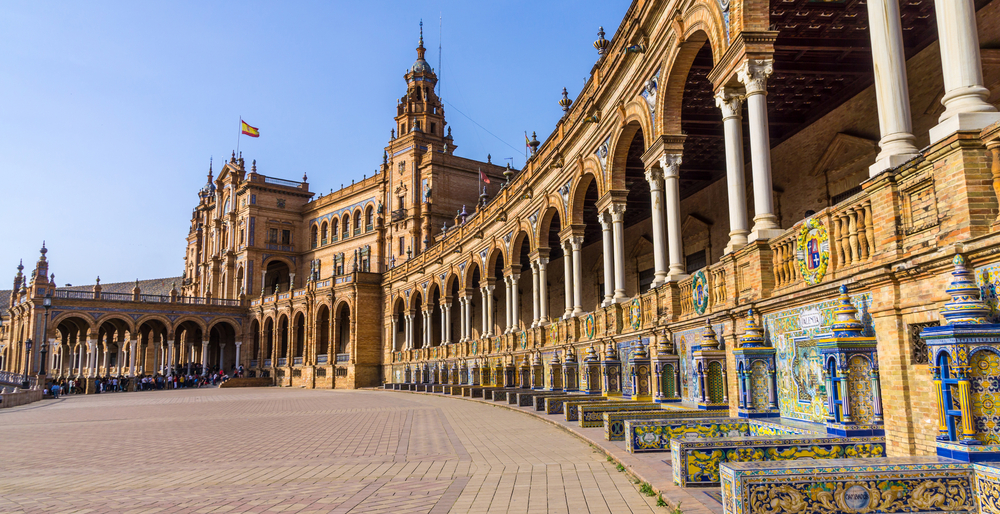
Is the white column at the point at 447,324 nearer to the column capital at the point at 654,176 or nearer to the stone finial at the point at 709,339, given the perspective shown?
the column capital at the point at 654,176

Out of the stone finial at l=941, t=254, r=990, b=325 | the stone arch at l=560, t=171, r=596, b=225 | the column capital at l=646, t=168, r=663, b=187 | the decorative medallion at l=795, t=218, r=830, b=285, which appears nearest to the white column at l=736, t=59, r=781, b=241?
the decorative medallion at l=795, t=218, r=830, b=285

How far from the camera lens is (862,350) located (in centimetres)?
625

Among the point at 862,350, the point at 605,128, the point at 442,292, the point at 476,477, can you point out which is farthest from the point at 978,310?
the point at 442,292

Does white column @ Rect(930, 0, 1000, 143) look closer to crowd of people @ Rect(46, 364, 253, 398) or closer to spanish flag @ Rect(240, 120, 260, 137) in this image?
crowd of people @ Rect(46, 364, 253, 398)

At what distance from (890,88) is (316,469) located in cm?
803

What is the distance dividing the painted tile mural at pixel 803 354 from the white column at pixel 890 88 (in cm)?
137

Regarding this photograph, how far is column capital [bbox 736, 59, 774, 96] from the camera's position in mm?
9922

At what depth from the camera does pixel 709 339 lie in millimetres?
10406

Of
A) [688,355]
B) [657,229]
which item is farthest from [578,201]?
[688,355]

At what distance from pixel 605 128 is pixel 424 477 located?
11959mm

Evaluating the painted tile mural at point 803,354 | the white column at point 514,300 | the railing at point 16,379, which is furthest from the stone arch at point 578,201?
the railing at point 16,379

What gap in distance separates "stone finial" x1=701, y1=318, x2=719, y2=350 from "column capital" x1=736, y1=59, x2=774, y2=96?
3.50m

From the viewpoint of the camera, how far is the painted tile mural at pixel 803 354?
7.25m

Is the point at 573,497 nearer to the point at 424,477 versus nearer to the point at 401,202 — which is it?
the point at 424,477
